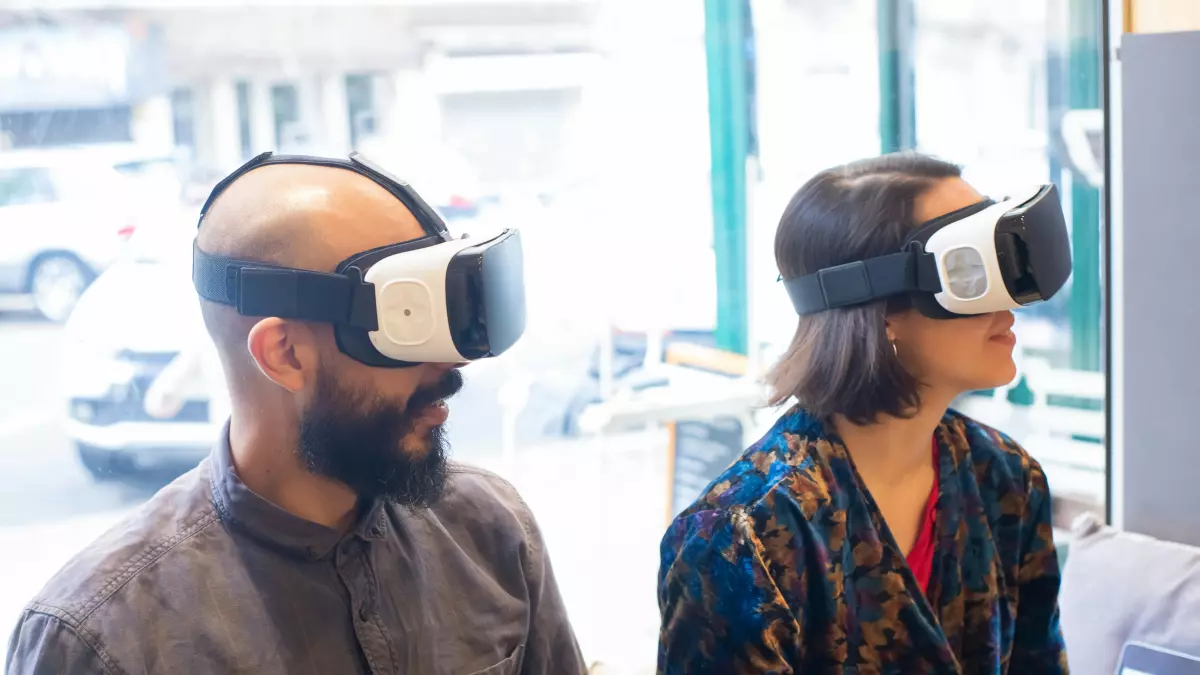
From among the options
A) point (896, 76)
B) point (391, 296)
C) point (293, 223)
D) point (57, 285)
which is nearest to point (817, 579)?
point (391, 296)

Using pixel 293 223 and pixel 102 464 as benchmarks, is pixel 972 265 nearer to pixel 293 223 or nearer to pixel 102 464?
pixel 293 223

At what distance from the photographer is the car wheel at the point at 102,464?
2.10 metres

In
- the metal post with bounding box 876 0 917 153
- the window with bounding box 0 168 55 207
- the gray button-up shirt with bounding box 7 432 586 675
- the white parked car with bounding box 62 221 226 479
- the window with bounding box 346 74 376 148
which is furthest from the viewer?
the metal post with bounding box 876 0 917 153

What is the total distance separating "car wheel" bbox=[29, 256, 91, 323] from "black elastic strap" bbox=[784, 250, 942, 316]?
140cm

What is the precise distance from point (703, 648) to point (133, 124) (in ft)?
4.90

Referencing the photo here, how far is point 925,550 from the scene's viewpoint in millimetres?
1535

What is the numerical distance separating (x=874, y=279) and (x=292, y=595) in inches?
33.1

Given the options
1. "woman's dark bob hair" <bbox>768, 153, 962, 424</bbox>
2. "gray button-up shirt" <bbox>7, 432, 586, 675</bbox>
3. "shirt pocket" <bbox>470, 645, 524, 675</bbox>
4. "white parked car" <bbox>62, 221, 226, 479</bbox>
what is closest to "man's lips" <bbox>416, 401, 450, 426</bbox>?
"gray button-up shirt" <bbox>7, 432, 586, 675</bbox>

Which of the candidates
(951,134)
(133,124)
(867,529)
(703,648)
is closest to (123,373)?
(133,124)

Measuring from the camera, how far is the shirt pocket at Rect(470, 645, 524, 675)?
1.41 m

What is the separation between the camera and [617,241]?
2.69m

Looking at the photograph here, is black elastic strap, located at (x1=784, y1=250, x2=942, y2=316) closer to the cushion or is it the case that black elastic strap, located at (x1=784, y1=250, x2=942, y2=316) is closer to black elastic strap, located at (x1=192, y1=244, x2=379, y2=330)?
black elastic strap, located at (x1=192, y1=244, x2=379, y2=330)

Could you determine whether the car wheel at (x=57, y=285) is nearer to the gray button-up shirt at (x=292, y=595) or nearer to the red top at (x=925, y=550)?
the gray button-up shirt at (x=292, y=595)

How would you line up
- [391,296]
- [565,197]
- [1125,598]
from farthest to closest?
1. [565,197]
2. [1125,598]
3. [391,296]
